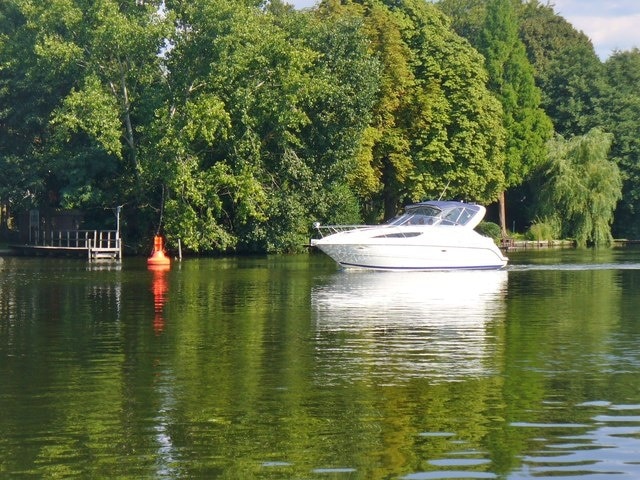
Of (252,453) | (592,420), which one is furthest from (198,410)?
(592,420)

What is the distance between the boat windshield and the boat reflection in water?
792 centimetres

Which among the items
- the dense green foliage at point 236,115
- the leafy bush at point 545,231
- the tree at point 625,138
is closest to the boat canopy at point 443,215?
the dense green foliage at point 236,115

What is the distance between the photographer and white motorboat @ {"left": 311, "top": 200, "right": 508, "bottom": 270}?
52.7 m

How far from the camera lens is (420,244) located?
174ft

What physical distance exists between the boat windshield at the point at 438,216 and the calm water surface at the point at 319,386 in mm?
16198

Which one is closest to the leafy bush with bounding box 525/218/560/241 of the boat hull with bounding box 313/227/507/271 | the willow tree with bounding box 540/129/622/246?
the willow tree with bounding box 540/129/622/246

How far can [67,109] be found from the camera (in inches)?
2525

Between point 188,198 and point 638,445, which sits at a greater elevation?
point 188,198

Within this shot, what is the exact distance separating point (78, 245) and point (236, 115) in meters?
12.8

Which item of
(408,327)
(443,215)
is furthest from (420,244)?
(408,327)

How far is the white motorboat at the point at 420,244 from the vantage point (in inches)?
2076

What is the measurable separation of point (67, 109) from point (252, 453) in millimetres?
52267

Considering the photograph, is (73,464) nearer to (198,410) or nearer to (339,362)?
(198,410)

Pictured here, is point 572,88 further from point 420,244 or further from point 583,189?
point 420,244
